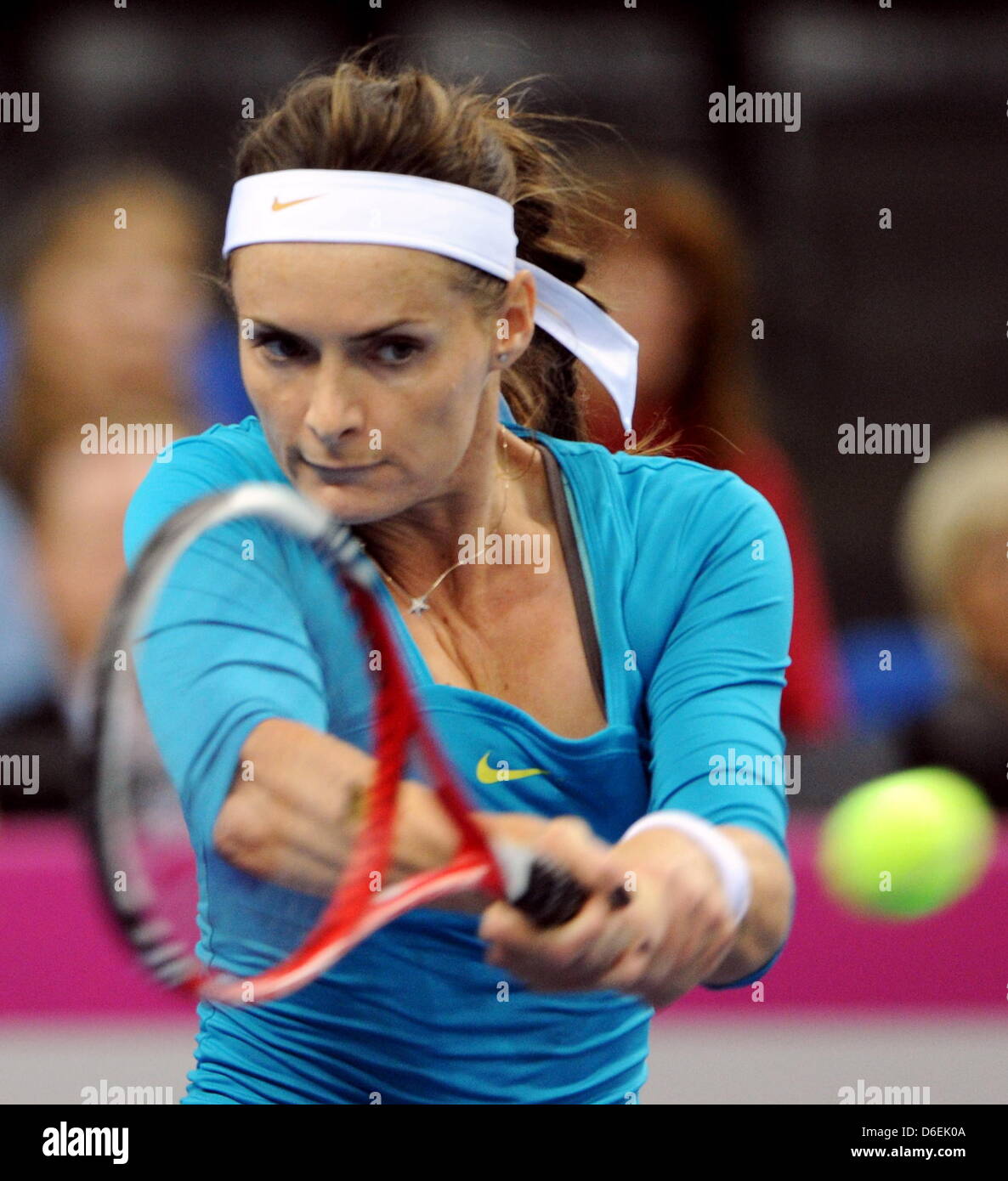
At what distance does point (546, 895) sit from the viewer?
1.23 metres

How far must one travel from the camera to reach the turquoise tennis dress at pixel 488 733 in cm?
136

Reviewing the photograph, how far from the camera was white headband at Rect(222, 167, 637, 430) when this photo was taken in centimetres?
138

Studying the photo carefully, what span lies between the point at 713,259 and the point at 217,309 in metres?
1.36

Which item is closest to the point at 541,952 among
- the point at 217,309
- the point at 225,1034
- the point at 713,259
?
the point at 225,1034

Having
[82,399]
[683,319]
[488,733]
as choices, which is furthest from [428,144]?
[82,399]

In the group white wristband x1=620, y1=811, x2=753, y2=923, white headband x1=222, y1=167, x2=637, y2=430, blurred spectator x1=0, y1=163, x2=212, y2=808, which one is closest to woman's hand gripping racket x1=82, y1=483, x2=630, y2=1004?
white wristband x1=620, y1=811, x2=753, y2=923

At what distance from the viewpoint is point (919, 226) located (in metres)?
4.32

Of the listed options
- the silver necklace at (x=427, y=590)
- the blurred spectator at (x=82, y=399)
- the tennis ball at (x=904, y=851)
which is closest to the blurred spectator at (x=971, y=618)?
the tennis ball at (x=904, y=851)

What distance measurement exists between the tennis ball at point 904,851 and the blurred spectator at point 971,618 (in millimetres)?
74

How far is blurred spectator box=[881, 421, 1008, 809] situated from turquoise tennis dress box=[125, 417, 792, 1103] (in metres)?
1.43

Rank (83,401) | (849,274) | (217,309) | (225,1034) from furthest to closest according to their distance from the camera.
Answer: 1. (849,274)
2. (217,309)
3. (83,401)
4. (225,1034)

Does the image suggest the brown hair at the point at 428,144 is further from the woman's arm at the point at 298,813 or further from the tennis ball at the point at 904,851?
the tennis ball at the point at 904,851

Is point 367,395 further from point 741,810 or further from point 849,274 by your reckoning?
point 849,274

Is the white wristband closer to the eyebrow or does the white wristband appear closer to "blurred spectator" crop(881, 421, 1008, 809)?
the eyebrow
